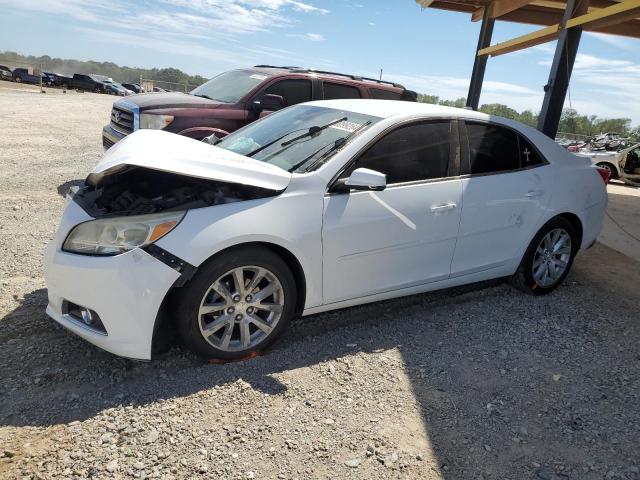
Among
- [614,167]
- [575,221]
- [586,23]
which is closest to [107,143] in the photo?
[575,221]

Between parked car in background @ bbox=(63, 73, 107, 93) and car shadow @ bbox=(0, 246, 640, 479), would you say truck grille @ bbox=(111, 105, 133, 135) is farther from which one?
parked car in background @ bbox=(63, 73, 107, 93)

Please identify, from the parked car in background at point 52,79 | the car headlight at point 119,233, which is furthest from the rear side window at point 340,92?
the parked car in background at point 52,79

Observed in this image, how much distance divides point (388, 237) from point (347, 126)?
863mm

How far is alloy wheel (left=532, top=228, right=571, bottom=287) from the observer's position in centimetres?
455

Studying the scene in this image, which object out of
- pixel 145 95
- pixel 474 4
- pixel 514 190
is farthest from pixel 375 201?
pixel 474 4

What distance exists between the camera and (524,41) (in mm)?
9086

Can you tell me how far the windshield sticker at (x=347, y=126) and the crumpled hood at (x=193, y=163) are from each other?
0.64 metres

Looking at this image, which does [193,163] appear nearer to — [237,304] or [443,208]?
[237,304]

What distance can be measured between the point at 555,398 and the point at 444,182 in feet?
5.33

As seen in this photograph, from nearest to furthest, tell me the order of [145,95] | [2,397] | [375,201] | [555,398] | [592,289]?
[2,397] → [555,398] → [375,201] → [592,289] → [145,95]

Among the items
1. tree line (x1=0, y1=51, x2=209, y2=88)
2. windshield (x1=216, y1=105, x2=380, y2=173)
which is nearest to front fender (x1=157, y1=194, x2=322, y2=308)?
windshield (x1=216, y1=105, x2=380, y2=173)

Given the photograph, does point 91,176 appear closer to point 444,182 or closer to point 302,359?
point 302,359

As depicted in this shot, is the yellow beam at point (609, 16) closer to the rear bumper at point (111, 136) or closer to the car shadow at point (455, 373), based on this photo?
the car shadow at point (455, 373)

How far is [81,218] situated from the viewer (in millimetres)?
2916
